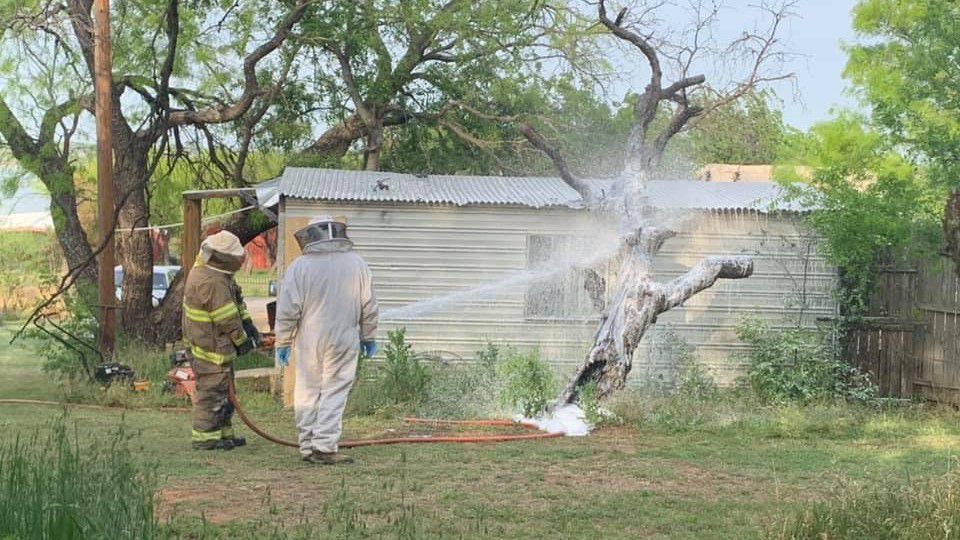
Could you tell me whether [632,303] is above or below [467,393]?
above

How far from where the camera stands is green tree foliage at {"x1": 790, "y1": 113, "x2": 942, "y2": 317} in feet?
39.3

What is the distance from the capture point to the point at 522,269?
13.3 metres

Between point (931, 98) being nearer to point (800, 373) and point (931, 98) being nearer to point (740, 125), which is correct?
point (740, 125)

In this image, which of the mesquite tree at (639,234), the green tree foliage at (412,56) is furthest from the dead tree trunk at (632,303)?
the green tree foliage at (412,56)

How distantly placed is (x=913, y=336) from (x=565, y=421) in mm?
5412

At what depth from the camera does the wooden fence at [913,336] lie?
40.3 ft

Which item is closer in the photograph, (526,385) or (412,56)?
(526,385)

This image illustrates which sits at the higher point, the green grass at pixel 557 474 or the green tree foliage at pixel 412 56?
the green tree foliage at pixel 412 56

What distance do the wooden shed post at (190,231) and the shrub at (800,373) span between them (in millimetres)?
7063

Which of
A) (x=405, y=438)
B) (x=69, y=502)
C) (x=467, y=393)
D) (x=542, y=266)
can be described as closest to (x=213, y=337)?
(x=405, y=438)

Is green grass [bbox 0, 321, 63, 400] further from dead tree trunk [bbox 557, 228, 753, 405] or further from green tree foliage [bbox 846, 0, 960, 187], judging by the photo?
green tree foliage [bbox 846, 0, 960, 187]

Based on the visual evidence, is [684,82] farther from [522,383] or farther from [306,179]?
[306,179]

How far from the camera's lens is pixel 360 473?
775cm

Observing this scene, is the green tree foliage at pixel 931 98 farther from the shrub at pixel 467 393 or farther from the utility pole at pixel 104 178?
the utility pole at pixel 104 178
